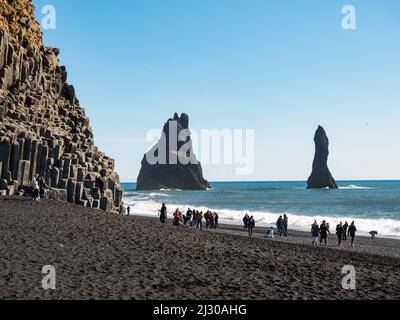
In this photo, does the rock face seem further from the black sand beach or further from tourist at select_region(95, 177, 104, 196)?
the black sand beach

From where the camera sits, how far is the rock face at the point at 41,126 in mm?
35438

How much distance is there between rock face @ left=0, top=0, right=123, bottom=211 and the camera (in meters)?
35.4

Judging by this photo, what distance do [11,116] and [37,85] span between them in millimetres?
7689

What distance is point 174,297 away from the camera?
10812mm

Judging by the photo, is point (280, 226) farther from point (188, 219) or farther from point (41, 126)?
point (41, 126)

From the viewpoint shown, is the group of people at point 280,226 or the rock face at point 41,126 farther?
the rock face at point 41,126

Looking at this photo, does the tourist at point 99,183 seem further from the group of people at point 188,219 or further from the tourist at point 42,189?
the tourist at point 42,189

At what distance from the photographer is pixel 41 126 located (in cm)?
4072

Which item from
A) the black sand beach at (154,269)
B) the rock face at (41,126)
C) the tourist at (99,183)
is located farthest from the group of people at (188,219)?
the black sand beach at (154,269)

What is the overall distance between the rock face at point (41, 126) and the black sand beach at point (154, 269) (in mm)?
14941

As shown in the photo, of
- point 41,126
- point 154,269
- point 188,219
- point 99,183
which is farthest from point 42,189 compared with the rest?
point 154,269

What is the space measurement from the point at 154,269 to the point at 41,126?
30.7 meters
